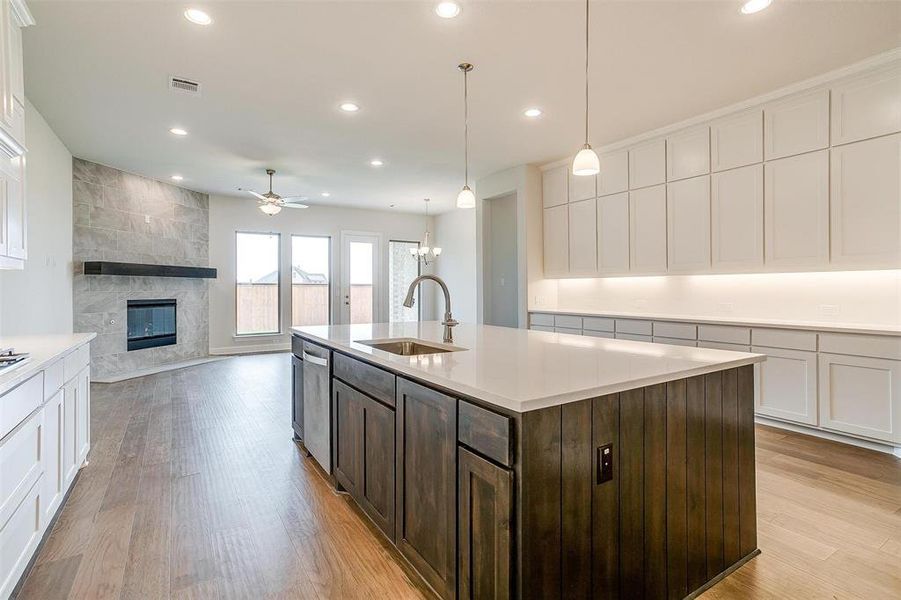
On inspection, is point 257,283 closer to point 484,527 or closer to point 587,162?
point 587,162

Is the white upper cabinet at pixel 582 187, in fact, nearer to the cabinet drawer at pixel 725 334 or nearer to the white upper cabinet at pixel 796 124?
the white upper cabinet at pixel 796 124

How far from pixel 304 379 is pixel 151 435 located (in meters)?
1.61

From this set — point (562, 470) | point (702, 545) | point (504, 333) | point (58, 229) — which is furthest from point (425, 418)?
point (58, 229)

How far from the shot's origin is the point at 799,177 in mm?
3660

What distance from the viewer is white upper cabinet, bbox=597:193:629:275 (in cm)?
509

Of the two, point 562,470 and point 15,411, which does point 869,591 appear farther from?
point 15,411

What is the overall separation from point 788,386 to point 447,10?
3.85 meters

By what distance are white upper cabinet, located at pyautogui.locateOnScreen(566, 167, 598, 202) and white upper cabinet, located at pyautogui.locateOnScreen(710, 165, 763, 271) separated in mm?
1424

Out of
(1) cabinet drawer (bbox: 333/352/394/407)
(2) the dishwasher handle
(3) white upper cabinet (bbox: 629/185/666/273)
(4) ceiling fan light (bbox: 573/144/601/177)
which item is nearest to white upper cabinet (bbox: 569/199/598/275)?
(3) white upper cabinet (bbox: 629/185/666/273)

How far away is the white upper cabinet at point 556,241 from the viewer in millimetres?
5797

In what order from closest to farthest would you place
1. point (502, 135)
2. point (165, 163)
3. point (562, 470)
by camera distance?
point (562, 470) < point (502, 135) < point (165, 163)

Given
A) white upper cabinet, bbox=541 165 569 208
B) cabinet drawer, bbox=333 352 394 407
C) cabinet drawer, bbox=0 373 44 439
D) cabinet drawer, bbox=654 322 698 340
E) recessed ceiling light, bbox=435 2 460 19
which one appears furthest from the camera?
white upper cabinet, bbox=541 165 569 208

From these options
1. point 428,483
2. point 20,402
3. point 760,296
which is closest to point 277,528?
point 428,483

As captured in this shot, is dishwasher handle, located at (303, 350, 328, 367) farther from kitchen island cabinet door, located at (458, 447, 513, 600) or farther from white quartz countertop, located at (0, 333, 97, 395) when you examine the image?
kitchen island cabinet door, located at (458, 447, 513, 600)
